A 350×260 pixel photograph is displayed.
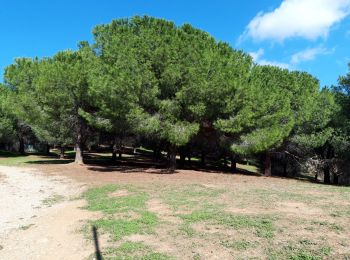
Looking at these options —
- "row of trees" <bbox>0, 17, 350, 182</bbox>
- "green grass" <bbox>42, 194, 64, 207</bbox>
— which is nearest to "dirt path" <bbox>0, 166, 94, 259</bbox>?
"green grass" <bbox>42, 194, 64, 207</bbox>

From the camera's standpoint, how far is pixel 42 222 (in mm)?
8695

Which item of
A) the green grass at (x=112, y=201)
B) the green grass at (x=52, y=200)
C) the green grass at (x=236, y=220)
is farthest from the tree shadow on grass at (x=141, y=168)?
the green grass at (x=236, y=220)

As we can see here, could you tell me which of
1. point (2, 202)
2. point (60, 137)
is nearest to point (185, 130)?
point (2, 202)

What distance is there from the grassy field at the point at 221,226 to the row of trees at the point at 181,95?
7922mm

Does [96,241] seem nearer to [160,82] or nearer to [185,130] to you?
[185,130]

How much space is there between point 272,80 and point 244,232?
17.4 meters

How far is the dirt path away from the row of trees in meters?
6.21

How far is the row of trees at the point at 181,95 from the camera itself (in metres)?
19.0

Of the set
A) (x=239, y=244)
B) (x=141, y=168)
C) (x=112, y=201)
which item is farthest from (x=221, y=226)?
(x=141, y=168)

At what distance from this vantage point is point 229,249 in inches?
247

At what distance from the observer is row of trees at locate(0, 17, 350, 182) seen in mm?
18953

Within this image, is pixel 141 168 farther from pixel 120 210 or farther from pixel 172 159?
pixel 120 210

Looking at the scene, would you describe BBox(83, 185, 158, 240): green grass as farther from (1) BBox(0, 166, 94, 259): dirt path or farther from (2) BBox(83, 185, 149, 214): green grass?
(1) BBox(0, 166, 94, 259): dirt path

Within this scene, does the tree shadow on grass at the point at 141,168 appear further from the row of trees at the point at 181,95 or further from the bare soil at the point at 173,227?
the bare soil at the point at 173,227
